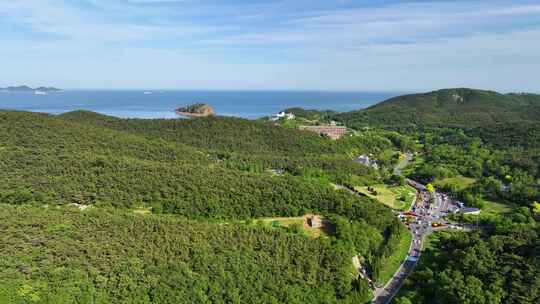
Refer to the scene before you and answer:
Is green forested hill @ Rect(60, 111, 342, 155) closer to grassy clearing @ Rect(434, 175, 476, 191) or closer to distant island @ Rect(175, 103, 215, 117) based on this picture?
grassy clearing @ Rect(434, 175, 476, 191)

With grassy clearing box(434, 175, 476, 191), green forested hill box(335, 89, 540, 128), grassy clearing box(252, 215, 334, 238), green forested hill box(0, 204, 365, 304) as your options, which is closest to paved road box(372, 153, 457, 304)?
grassy clearing box(434, 175, 476, 191)

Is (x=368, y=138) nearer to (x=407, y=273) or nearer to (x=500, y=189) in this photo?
(x=500, y=189)

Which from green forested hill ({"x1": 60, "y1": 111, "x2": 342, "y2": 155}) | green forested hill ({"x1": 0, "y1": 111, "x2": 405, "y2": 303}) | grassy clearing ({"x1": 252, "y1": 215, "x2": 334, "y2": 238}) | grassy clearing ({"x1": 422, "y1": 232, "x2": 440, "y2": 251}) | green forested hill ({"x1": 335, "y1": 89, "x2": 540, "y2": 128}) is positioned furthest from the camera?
green forested hill ({"x1": 335, "y1": 89, "x2": 540, "y2": 128})

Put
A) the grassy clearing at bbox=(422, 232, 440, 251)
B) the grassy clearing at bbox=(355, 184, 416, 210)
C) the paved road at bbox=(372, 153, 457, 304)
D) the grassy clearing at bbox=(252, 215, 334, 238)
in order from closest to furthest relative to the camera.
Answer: the paved road at bbox=(372, 153, 457, 304), the grassy clearing at bbox=(252, 215, 334, 238), the grassy clearing at bbox=(422, 232, 440, 251), the grassy clearing at bbox=(355, 184, 416, 210)

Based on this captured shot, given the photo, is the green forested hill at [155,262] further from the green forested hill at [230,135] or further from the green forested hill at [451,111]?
the green forested hill at [451,111]


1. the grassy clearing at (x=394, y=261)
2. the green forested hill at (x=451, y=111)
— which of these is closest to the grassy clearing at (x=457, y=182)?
the grassy clearing at (x=394, y=261)

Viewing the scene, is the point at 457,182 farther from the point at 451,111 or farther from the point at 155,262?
the point at 451,111

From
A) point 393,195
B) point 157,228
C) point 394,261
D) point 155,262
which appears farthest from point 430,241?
point 155,262
